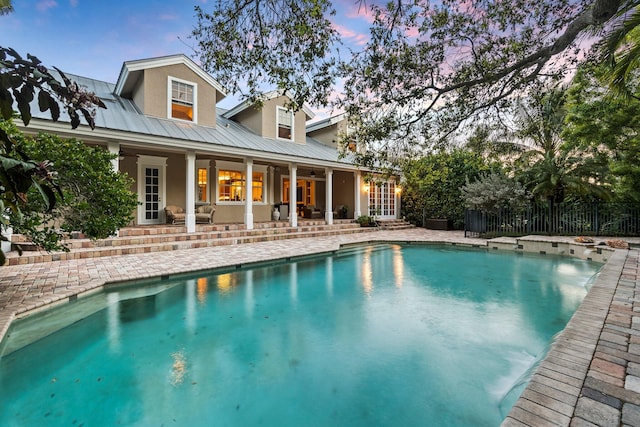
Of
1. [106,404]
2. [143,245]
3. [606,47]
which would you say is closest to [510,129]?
[606,47]

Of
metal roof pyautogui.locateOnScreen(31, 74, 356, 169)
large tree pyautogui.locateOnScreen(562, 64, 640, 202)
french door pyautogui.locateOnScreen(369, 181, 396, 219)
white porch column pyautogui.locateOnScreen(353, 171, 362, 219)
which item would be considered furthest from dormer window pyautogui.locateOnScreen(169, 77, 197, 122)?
large tree pyautogui.locateOnScreen(562, 64, 640, 202)

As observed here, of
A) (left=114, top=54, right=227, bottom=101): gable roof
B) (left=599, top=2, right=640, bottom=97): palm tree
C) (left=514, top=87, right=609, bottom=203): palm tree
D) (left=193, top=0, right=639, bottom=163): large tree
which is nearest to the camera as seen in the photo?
(left=193, top=0, right=639, bottom=163): large tree

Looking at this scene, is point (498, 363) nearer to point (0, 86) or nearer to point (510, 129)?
point (0, 86)

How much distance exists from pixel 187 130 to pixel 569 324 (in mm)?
11438

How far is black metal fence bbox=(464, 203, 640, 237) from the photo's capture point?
38.1ft

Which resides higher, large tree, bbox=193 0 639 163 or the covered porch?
large tree, bbox=193 0 639 163

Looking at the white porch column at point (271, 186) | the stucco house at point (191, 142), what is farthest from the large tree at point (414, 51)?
the white porch column at point (271, 186)

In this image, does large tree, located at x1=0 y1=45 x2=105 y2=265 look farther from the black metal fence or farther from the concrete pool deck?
the black metal fence

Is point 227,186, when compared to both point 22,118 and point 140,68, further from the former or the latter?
point 22,118

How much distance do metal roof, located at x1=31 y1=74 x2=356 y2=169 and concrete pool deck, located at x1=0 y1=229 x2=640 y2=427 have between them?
3.75 metres

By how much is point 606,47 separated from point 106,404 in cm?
879

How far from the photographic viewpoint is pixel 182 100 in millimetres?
11750

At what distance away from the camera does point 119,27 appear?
6.31m

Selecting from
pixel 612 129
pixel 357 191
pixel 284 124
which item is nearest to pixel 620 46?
pixel 612 129
